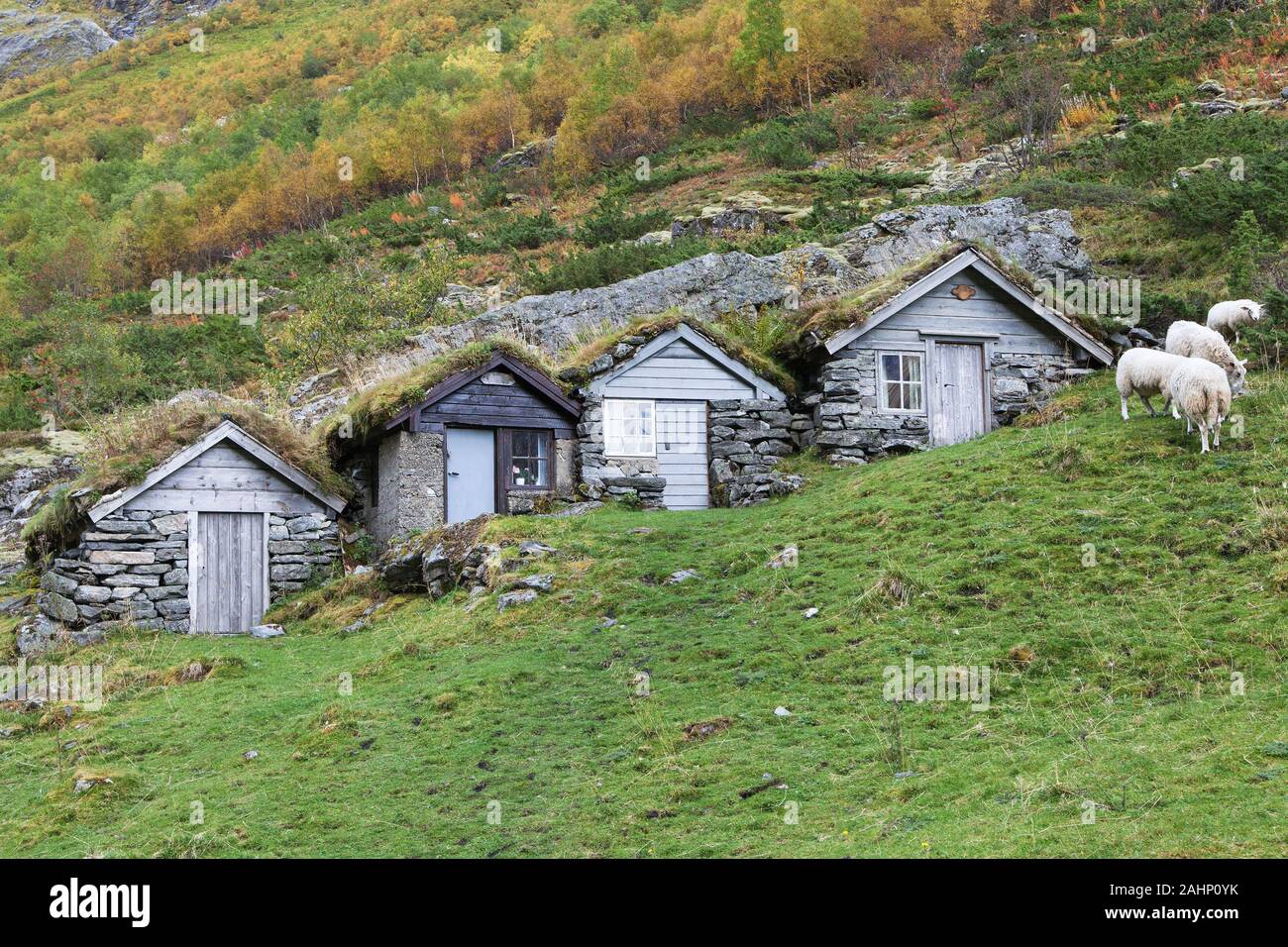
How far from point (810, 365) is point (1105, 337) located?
653 cm

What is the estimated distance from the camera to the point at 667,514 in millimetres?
25047

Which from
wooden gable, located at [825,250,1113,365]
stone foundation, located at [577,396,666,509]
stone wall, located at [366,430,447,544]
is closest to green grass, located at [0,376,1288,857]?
stone wall, located at [366,430,447,544]

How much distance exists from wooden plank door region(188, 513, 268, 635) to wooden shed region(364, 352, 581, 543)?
2.57 metres

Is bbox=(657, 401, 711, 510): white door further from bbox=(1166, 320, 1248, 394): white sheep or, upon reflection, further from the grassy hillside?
the grassy hillside

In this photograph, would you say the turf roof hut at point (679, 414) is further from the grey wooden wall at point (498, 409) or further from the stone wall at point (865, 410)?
the stone wall at point (865, 410)

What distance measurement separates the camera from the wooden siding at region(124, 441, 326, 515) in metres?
24.2

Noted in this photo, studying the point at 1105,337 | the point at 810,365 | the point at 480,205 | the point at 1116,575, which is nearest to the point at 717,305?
the point at 810,365

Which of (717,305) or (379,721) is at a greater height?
(717,305)

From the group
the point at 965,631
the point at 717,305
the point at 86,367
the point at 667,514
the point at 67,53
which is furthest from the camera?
the point at 67,53

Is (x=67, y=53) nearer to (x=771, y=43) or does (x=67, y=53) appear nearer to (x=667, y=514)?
(x=771, y=43)

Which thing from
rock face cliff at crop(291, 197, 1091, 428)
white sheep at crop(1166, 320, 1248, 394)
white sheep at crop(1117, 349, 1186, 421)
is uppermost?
rock face cliff at crop(291, 197, 1091, 428)

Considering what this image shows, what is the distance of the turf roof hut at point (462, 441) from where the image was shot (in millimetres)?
25562

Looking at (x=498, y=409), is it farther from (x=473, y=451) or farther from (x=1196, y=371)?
(x=1196, y=371)
